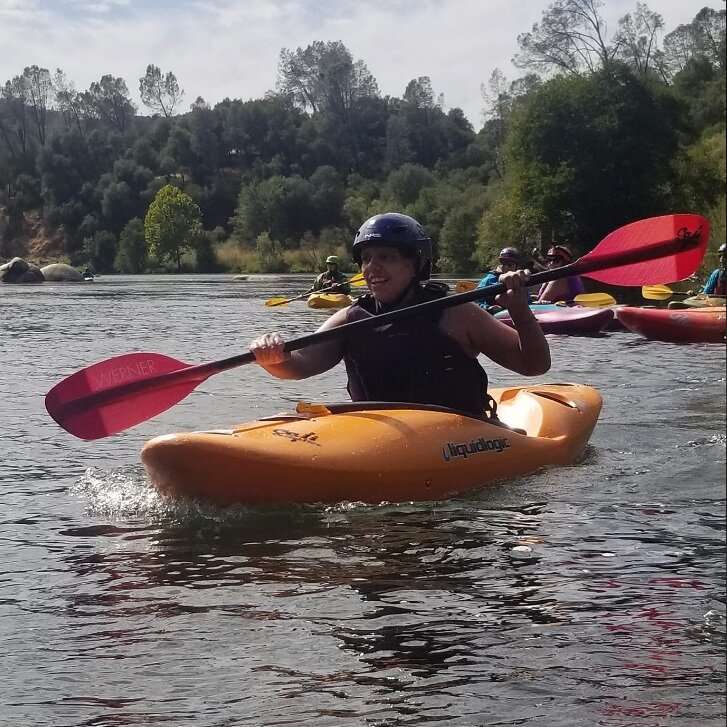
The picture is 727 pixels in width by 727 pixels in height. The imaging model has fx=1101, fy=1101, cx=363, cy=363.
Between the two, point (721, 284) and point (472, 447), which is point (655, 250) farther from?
point (721, 284)

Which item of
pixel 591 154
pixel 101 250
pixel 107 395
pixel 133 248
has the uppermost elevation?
pixel 591 154

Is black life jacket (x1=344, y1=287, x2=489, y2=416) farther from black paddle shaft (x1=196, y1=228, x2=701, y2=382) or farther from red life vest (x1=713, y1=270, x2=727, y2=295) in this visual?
red life vest (x1=713, y1=270, x2=727, y2=295)

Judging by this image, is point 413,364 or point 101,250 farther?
point 101,250

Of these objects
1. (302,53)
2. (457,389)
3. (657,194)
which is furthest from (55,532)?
(302,53)

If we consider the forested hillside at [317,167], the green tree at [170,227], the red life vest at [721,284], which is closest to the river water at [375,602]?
the red life vest at [721,284]

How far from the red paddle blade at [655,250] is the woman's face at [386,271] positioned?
2.35 ft

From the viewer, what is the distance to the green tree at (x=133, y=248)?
62.5 metres

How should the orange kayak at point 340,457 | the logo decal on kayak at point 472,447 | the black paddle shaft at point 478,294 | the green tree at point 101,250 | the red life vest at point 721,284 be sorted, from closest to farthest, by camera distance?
the black paddle shaft at point 478,294
the orange kayak at point 340,457
the logo decal on kayak at point 472,447
the red life vest at point 721,284
the green tree at point 101,250

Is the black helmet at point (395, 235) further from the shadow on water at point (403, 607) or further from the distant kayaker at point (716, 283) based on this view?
the distant kayaker at point (716, 283)

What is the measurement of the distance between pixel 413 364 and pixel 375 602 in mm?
1620

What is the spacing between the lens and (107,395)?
16.5ft

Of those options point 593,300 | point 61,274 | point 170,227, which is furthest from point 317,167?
point 593,300

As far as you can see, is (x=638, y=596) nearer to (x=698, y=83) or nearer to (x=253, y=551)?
(x=253, y=551)

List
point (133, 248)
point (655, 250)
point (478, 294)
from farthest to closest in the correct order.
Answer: point (133, 248)
point (478, 294)
point (655, 250)
